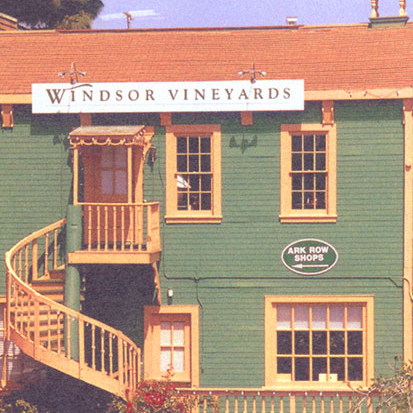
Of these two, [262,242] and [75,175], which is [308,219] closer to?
[262,242]

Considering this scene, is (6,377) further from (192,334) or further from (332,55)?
(332,55)

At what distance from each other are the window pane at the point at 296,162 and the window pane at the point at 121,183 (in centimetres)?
359

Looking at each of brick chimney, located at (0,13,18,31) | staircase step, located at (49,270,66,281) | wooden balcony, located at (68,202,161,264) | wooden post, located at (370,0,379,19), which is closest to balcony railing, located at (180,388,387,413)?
wooden balcony, located at (68,202,161,264)

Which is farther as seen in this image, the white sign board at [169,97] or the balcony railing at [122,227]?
the white sign board at [169,97]

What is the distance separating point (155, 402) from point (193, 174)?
4764 mm

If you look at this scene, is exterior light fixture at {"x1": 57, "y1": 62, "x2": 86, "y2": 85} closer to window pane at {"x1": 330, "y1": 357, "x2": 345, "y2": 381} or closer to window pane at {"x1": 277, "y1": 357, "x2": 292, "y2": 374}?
window pane at {"x1": 277, "y1": 357, "x2": 292, "y2": 374}

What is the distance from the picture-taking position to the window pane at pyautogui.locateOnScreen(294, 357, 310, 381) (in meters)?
18.6

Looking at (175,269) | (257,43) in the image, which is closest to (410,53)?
(257,43)

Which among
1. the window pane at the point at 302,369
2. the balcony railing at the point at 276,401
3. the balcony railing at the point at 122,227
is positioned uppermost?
the balcony railing at the point at 122,227

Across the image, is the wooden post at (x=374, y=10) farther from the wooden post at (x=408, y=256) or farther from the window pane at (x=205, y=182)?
the window pane at (x=205, y=182)

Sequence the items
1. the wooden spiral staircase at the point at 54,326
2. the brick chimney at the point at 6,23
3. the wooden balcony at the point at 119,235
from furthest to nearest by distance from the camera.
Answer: the brick chimney at the point at 6,23 → the wooden balcony at the point at 119,235 → the wooden spiral staircase at the point at 54,326

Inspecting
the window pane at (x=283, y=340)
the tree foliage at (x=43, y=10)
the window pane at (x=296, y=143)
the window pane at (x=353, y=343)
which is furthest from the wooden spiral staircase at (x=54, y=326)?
the tree foliage at (x=43, y=10)

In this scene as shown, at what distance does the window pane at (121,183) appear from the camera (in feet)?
63.1

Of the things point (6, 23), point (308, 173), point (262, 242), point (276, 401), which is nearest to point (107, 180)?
point (262, 242)
